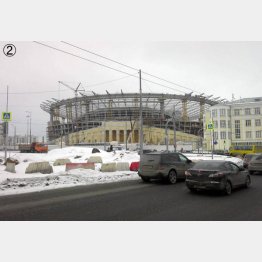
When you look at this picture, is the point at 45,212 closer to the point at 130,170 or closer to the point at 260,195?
the point at 260,195

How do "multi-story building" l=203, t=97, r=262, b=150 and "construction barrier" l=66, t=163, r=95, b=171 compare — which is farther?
"multi-story building" l=203, t=97, r=262, b=150

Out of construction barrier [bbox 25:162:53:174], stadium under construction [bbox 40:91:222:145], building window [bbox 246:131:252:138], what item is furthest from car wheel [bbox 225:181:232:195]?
stadium under construction [bbox 40:91:222:145]

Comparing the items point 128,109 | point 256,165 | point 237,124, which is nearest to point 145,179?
point 256,165

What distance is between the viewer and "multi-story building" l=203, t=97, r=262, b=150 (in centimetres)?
7938

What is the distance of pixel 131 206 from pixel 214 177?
4.06 meters

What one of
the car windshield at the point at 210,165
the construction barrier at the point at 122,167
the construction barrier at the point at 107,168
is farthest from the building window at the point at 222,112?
the car windshield at the point at 210,165

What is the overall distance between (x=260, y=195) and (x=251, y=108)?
7562 cm

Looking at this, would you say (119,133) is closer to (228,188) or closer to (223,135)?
(223,135)

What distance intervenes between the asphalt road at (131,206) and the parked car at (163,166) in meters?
3.11

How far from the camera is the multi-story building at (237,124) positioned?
79.4 meters

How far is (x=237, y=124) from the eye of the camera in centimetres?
8138

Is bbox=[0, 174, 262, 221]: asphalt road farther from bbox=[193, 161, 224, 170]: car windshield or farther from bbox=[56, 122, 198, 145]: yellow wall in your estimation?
bbox=[56, 122, 198, 145]: yellow wall

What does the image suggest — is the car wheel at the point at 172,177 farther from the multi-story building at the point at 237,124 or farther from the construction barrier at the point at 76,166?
the multi-story building at the point at 237,124

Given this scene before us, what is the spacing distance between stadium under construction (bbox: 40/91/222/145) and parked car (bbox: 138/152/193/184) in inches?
3066
